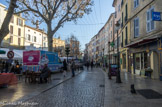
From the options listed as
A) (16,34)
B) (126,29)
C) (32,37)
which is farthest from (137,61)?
(32,37)

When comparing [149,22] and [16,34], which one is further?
[16,34]

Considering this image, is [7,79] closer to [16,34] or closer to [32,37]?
[16,34]

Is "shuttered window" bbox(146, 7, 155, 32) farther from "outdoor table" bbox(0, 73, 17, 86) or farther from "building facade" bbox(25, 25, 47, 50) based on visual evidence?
"building facade" bbox(25, 25, 47, 50)

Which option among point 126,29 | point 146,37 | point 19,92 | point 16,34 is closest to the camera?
point 19,92

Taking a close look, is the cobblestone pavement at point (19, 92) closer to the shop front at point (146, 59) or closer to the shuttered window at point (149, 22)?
the shop front at point (146, 59)

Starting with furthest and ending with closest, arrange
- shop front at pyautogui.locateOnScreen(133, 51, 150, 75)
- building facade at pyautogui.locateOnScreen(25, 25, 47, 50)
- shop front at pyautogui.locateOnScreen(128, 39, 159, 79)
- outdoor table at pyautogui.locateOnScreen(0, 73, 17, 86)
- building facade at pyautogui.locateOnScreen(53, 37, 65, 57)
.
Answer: building facade at pyautogui.locateOnScreen(53, 37, 65, 57), building facade at pyautogui.locateOnScreen(25, 25, 47, 50), shop front at pyautogui.locateOnScreen(133, 51, 150, 75), shop front at pyautogui.locateOnScreen(128, 39, 159, 79), outdoor table at pyautogui.locateOnScreen(0, 73, 17, 86)

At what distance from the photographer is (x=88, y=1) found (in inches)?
837

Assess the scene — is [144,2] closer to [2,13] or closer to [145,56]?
[145,56]

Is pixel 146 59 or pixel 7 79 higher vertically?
pixel 146 59

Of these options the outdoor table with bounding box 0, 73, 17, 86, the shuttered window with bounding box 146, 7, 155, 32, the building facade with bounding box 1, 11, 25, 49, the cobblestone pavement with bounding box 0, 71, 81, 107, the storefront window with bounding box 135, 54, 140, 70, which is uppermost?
the building facade with bounding box 1, 11, 25, 49

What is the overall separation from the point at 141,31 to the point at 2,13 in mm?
30981

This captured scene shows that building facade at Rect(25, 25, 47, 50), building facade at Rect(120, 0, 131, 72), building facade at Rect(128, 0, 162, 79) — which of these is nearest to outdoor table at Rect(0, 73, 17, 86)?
building facade at Rect(128, 0, 162, 79)

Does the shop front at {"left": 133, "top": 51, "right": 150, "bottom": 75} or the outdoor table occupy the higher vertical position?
the shop front at {"left": 133, "top": 51, "right": 150, "bottom": 75}

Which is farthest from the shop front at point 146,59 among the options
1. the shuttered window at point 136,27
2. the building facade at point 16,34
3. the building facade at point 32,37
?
the building facade at point 32,37
